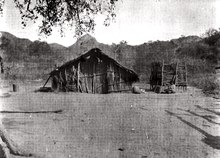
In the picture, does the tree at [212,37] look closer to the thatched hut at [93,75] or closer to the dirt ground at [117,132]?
the thatched hut at [93,75]

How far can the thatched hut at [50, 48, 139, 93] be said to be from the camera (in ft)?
79.0

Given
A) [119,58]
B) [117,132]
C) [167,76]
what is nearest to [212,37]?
[119,58]

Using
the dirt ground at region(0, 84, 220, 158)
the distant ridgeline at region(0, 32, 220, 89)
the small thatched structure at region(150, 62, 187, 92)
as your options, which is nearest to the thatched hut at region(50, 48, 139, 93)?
the distant ridgeline at region(0, 32, 220, 89)

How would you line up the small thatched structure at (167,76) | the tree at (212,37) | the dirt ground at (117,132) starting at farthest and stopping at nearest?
1. the tree at (212,37)
2. the small thatched structure at (167,76)
3. the dirt ground at (117,132)

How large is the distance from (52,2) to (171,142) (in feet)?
20.4

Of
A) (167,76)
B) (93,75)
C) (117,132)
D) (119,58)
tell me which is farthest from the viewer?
(119,58)

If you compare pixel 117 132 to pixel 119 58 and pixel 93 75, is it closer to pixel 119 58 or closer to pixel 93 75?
pixel 93 75

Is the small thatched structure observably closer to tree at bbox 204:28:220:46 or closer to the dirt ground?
the dirt ground

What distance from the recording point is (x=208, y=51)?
170 ft

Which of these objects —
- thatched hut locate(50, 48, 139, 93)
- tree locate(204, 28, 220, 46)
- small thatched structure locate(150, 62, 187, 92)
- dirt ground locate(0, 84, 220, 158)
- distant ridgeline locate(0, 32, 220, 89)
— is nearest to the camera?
dirt ground locate(0, 84, 220, 158)

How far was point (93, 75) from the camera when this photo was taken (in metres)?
24.5

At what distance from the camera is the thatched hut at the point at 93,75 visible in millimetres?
24078

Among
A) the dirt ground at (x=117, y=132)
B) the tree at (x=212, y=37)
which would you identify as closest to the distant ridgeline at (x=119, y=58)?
the tree at (x=212, y=37)

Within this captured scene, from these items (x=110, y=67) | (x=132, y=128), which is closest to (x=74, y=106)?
(x=132, y=128)
